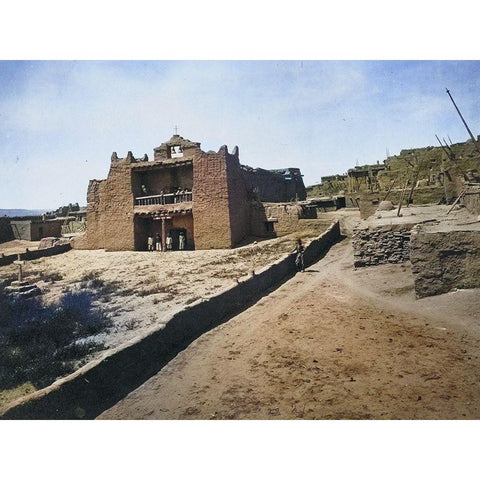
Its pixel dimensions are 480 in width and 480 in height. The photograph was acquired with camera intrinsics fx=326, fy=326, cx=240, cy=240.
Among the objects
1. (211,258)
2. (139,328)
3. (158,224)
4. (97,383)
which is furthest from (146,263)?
(97,383)

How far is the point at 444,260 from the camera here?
647 centimetres

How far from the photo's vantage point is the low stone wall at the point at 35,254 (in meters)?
19.3

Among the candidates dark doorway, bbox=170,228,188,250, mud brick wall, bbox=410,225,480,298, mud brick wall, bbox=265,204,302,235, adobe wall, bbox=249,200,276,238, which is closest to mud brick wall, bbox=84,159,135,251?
dark doorway, bbox=170,228,188,250

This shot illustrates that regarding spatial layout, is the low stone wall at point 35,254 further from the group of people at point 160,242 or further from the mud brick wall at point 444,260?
the mud brick wall at point 444,260

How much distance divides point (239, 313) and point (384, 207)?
979 centimetres

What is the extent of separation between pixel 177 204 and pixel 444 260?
16.2 meters

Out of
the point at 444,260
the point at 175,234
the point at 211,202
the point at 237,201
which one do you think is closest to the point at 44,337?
the point at 444,260

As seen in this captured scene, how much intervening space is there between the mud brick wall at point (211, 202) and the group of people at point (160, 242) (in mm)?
1377

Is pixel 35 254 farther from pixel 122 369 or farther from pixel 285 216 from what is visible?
pixel 122 369

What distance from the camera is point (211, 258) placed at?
17.1 meters

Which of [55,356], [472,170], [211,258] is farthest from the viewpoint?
[211,258]

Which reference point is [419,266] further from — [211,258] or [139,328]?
[211,258]

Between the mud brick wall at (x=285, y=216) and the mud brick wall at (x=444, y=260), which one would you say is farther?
the mud brick wall at (x=285, y=216)

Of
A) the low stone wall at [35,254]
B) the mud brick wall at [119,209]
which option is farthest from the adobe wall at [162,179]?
the low stone wall at [35,254]
